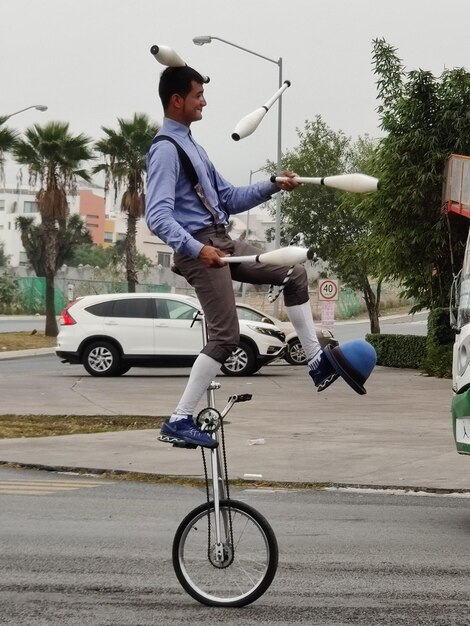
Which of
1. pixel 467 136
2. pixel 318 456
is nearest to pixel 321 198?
pixel 467 136

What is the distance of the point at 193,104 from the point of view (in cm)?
587

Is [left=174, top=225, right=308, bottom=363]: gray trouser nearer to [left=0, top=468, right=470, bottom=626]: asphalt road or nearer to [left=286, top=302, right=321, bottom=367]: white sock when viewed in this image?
[left=286, top=302, right=321, bottom=367]: white sock

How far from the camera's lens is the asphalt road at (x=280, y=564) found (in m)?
5.72

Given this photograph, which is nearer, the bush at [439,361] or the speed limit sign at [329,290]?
the bush at [439,361]

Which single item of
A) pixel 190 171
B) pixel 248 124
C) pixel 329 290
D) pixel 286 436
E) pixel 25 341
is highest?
pixel 248 124

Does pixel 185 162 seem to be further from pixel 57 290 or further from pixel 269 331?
pixel 57 290

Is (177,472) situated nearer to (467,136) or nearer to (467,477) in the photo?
(467,477)

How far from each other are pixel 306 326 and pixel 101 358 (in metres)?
22.0

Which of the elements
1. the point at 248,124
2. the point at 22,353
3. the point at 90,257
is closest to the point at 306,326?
the point at 248,124

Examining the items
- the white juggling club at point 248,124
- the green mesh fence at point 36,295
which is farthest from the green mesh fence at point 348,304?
the white juggling club at point 248,124

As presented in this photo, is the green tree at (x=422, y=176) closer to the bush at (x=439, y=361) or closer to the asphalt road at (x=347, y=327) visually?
the bush at (x=439, y=361)

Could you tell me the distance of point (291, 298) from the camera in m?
5.60

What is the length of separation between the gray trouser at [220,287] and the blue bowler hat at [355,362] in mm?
303

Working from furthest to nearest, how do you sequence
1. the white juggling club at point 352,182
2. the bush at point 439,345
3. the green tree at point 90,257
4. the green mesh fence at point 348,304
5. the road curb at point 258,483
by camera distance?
the green tree at point 90,257 → the green mesh fence at point 348,304 → the bush at point 439,345 → the road curb at point 258,483 → the white juggling club at point 352,182
